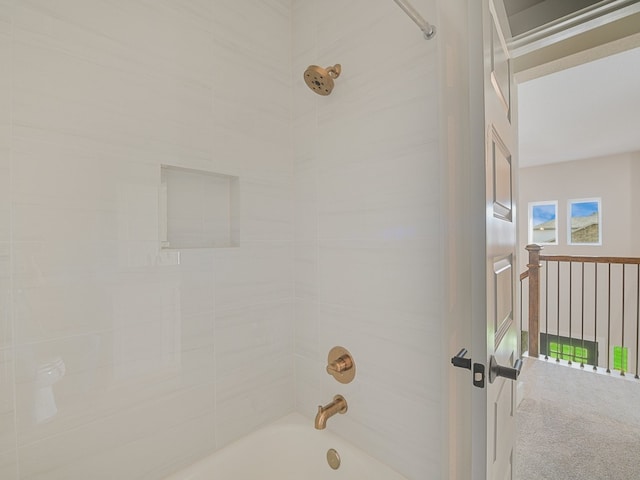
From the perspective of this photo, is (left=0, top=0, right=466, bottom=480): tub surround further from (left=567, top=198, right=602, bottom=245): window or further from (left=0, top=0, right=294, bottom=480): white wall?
(left=567, top=198, right=602, bottom=245): window

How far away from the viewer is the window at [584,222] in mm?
5527

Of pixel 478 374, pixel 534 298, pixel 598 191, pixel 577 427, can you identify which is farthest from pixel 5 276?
pixel 598 191

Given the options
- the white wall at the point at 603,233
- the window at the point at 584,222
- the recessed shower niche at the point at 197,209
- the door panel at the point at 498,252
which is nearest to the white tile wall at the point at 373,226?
the door panel at the point at 498,252

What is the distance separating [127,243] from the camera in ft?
3.43

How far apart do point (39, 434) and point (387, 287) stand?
3.86 ft

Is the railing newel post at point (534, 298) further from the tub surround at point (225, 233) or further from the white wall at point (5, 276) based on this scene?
the white wall at point (5, 276)

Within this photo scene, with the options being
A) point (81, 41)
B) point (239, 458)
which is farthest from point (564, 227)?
point (81, 41)

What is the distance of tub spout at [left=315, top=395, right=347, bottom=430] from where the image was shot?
1178 millimetres

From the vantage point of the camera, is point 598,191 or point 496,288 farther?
point 598,191

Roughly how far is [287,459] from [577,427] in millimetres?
2378

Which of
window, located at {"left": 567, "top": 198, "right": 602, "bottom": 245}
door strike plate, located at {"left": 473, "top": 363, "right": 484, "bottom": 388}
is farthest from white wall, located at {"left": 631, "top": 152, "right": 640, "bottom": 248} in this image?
door strike plate, located at {"left": 473, "top": 363, "right": 484, "bottom": 388}

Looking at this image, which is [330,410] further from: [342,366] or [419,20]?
[419,20]

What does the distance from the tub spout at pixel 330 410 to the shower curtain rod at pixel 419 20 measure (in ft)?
4.65

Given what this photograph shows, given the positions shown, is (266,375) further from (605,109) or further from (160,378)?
(605,109)
